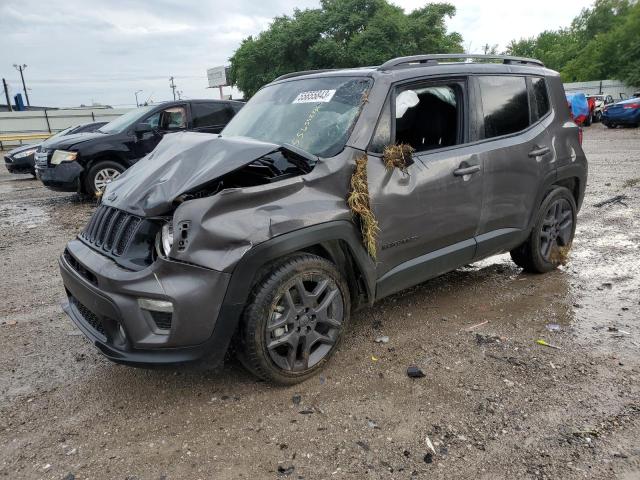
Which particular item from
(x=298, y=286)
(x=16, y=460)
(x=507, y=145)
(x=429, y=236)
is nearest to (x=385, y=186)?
(x=429, y=236)

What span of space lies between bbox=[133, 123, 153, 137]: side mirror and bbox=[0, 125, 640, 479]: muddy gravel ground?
5064 millimetres

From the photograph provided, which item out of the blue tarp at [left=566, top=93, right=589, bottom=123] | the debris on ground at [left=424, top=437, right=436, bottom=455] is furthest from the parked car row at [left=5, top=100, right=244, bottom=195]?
the blue tarp at [left=566, top=93, right=589, bottom=123]

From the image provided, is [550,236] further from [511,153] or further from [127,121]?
[127,121]

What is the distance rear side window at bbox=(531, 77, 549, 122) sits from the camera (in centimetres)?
422

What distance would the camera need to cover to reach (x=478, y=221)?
12.2ft

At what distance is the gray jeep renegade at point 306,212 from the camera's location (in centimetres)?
251

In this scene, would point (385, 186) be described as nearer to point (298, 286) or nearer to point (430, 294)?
point (298, 286)

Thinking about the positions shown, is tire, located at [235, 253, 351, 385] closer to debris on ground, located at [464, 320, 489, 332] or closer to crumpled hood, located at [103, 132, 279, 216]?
crumpled hood, located at [103, 132, 279, 216]

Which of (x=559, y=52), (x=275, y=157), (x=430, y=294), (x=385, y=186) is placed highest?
(x=559, y=52)

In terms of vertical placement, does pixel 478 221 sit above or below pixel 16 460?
above

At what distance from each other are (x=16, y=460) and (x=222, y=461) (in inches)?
40.7

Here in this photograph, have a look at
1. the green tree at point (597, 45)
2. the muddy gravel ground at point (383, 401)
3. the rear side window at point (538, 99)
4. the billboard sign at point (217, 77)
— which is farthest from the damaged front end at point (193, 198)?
the billboard sign at point (217, 77)

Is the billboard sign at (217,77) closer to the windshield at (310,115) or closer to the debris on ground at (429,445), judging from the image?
the windshield at (310,115)

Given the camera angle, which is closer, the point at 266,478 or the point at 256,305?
the point at 266,478
